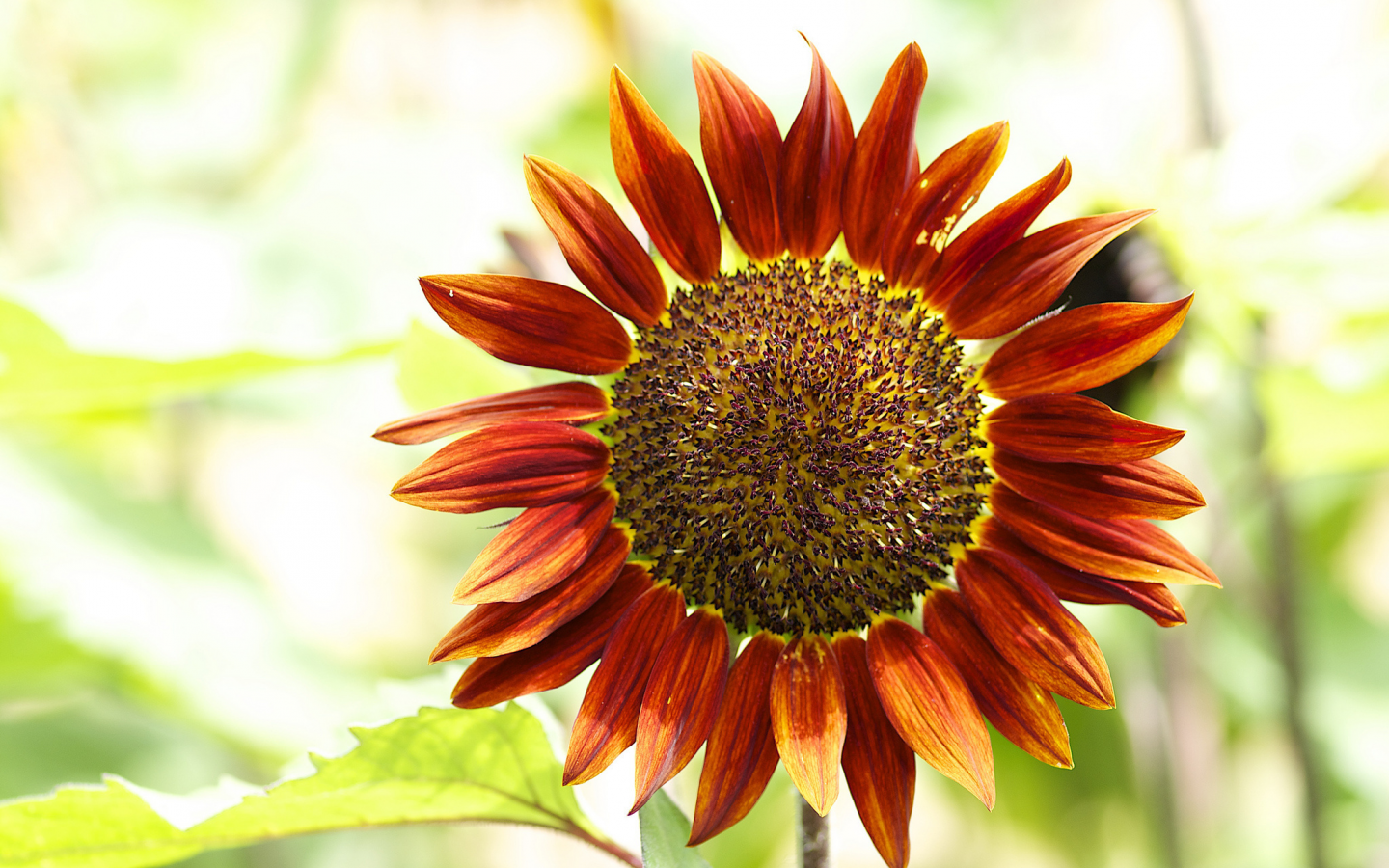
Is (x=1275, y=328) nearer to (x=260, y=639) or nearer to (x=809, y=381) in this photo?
(x=809, y=381)

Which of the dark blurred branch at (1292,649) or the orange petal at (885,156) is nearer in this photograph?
the orange petal at (885,156)

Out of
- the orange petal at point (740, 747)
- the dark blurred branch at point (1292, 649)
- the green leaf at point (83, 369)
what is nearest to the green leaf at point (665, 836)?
the orange petal at point (740, 747)

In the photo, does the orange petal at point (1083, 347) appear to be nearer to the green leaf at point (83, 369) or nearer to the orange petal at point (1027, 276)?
the orange petal at point (1027, 276)

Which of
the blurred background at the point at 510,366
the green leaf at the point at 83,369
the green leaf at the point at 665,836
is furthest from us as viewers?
the blurred background at the point at 510,366

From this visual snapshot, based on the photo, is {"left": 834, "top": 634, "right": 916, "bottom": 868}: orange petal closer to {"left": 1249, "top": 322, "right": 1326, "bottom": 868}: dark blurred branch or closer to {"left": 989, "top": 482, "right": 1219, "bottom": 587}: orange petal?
{"left": 989, "top": 482, "right": 1219, "bottom": 587}: orange petal

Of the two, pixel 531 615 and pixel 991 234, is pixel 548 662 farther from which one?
pixel 991 234

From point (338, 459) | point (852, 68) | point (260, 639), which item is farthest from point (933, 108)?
point (338, 459)
